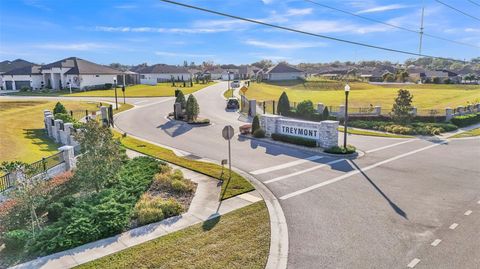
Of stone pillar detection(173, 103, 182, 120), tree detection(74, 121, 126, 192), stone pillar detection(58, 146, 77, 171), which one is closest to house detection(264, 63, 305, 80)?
stone pillar detection(173, 103, 182, 120)

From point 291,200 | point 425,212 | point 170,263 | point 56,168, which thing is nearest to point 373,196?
point 425,212

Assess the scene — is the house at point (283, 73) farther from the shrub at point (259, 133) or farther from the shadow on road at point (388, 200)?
the shadow on road at point (388, 200)

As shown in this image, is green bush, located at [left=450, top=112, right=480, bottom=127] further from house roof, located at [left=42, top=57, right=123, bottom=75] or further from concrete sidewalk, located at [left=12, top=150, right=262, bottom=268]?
house roof, located at [left=42, top=57, right=123, bottom=75]

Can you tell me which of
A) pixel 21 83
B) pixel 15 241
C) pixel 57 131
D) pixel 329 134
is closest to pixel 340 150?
pixel 329 134

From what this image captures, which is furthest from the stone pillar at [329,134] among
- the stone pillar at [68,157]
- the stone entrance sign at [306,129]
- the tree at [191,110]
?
the tree at [191,110]

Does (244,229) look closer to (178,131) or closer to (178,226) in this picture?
(178,226)
